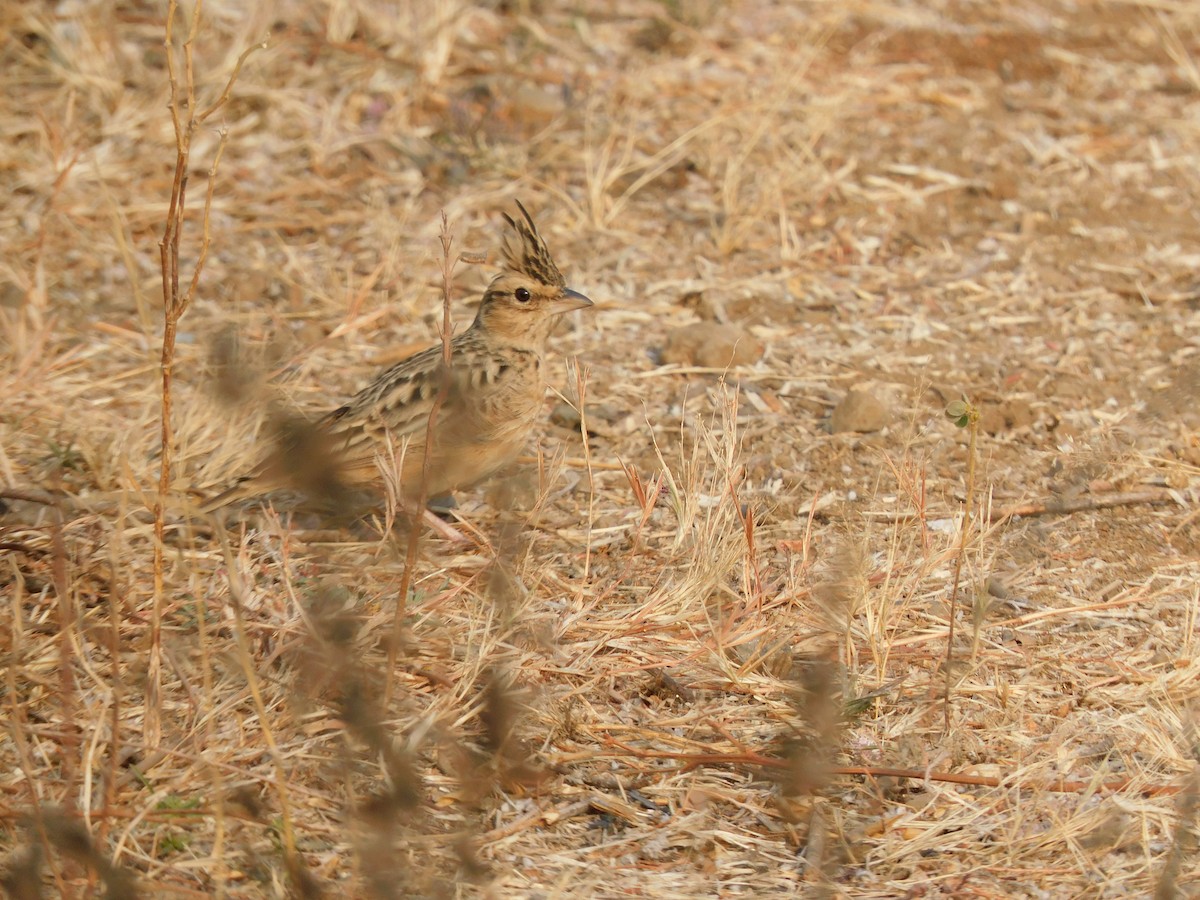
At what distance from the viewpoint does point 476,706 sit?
13.6ft

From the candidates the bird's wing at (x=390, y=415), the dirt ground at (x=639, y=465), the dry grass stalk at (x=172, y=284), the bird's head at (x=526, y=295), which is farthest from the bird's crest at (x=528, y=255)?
the dry grass stalk at (x=172, y=284)

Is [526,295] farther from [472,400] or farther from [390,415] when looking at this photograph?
[390,415]

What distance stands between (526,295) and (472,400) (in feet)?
2.14

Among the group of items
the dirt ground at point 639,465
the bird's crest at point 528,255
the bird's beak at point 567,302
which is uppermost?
the bird's crest at point 528,255

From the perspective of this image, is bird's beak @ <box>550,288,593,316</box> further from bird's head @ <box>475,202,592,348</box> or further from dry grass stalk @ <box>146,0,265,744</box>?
dry grass stalk @ <box>146,0,265,744</box>

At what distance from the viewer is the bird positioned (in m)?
5.12

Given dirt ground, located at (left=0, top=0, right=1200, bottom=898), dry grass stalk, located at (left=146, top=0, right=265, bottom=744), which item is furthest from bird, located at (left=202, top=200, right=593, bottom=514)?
dry grass stalk, located at (left=146, top=0, right=265, bottom=744)

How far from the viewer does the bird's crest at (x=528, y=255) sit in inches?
220

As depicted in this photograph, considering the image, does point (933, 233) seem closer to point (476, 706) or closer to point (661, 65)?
point (661, 65)

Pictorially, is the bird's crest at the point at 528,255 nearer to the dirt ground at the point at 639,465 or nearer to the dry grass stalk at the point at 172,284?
the dirt ground at the point at 639,465

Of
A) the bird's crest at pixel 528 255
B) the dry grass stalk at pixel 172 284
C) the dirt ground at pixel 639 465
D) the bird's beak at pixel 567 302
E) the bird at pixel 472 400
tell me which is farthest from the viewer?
the bird's beak at pixel 567 302

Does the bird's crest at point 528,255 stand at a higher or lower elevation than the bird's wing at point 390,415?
higher

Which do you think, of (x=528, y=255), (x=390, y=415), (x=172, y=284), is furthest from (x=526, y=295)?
(x=172, y=284)

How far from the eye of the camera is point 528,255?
559 cm
